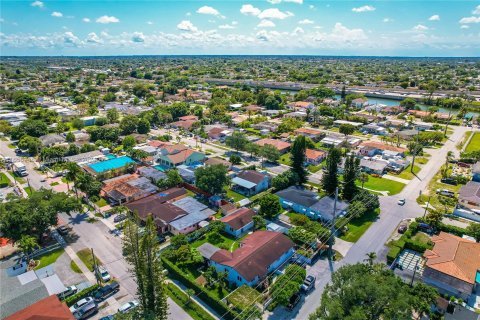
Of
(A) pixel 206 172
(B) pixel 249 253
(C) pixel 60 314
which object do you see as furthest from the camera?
(A) pixel 206 172

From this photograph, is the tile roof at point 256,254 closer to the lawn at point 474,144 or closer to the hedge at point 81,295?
the hedge at point 81,295

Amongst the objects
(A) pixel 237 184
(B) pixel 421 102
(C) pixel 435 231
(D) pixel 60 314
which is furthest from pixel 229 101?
(D) pixel 60 314

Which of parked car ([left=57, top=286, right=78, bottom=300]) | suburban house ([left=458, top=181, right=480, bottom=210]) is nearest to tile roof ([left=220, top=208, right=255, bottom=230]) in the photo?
parked car ([left=57, top=286, right=78, bottom=300])

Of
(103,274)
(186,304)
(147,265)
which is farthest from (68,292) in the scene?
(147,265)

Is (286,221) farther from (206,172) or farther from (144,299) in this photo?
(144,299)

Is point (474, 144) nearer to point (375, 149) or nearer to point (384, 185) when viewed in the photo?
point (375, 149)

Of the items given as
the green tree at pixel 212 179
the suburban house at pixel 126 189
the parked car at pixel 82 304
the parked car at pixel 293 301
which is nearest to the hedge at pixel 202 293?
the parked car at pixel 293 301
